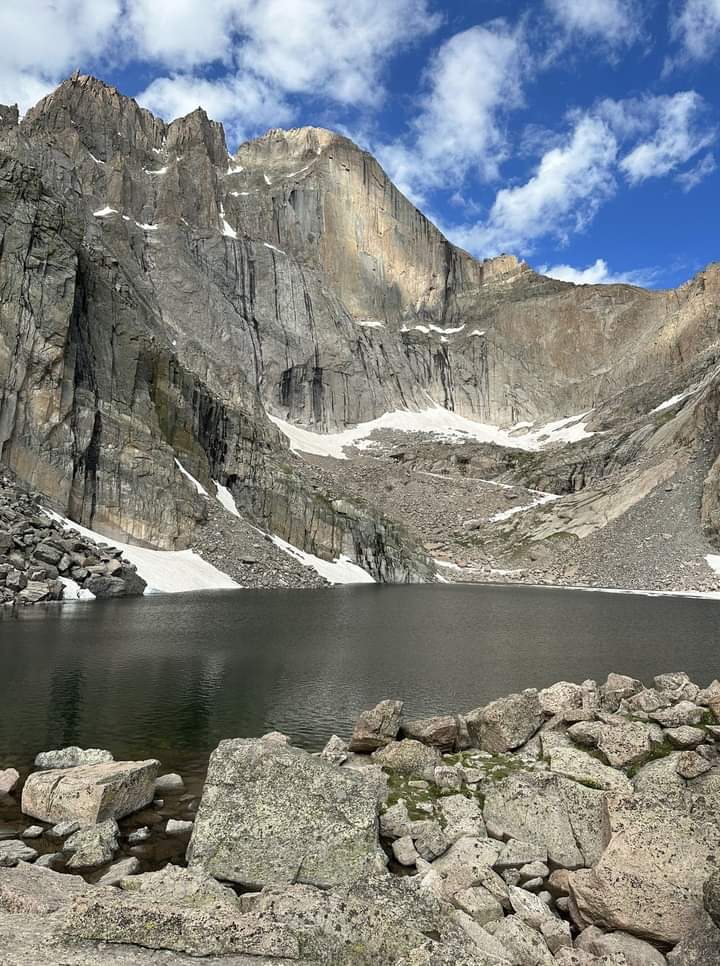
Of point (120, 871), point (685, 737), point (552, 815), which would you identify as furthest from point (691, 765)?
point (120, 871)

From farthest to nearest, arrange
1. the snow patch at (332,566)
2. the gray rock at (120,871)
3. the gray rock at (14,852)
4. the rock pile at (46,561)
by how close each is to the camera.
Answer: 1. the snow patch at (332,566)
2. the rock pile at (46,561)
3. the gray rock at (14,852)
4. the gray rock at (120,871)

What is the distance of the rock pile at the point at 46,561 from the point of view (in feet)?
133

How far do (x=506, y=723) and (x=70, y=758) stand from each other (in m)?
9.47

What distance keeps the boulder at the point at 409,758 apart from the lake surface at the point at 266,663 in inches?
109

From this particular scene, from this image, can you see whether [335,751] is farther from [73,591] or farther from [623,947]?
[73,591]

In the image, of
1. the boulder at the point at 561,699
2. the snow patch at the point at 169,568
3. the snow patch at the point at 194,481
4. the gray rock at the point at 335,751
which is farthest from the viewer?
the snow patch at the point at 194,481

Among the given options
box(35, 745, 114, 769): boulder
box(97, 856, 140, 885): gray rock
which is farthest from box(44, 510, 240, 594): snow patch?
box(97, 856, 140, 885): gray rock

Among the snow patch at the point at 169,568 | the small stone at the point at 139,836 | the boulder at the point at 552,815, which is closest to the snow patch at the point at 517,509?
the snow patch at the point at 169,568

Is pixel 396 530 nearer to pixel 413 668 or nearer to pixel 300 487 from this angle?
pixel 300 487

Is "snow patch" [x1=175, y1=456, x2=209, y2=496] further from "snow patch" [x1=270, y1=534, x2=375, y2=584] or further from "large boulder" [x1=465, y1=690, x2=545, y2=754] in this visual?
"large boulder" [x1=465, y1=690, x2=545, y2=754]

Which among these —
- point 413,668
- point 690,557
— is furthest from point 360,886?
point 690,557

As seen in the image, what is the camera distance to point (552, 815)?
1016 centimetres

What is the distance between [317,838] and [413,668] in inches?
635

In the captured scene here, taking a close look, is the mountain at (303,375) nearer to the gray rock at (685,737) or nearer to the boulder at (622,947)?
the gray rock at (685,737)
